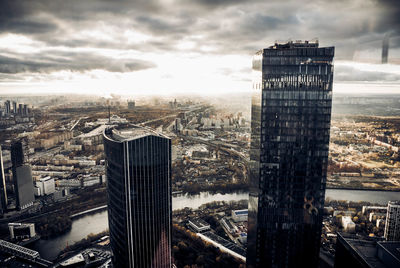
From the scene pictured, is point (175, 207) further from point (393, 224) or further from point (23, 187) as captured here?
point (393, 224)

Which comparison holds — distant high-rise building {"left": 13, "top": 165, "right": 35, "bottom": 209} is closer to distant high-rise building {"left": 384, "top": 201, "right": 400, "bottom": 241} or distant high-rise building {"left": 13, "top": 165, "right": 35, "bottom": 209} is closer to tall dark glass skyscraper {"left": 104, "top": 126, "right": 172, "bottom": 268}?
tall dark glass skyscraper {"left": 104, "top": 126, "right": 172, "bottom": 268}

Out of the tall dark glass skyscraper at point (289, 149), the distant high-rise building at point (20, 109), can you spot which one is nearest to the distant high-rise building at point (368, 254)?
the tall dark glass skyscraper at point (289, 149)

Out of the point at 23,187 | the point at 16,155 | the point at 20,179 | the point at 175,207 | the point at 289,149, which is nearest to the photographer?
the point at 289,149

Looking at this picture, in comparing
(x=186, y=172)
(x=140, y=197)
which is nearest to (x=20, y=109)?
(x=186, y=172)

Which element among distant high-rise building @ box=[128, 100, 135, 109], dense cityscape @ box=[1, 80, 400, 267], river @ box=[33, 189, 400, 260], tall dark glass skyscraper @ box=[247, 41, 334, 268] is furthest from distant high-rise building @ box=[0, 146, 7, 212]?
tall dark glass skyscraper @ box=[247, 41, 334, 268]

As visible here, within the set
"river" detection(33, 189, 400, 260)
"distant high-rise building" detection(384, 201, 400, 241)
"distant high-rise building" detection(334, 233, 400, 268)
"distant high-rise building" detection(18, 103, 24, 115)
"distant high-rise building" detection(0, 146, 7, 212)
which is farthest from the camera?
"distant high-rise building" detection(18, 103, 24, 115)

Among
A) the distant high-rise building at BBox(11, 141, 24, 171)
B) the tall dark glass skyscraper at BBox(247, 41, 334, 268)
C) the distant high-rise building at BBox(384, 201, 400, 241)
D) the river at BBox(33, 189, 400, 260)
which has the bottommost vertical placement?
the river at BBox(33, 189, 400, 260)

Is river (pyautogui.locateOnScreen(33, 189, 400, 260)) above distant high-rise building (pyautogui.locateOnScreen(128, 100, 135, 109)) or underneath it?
underneath
